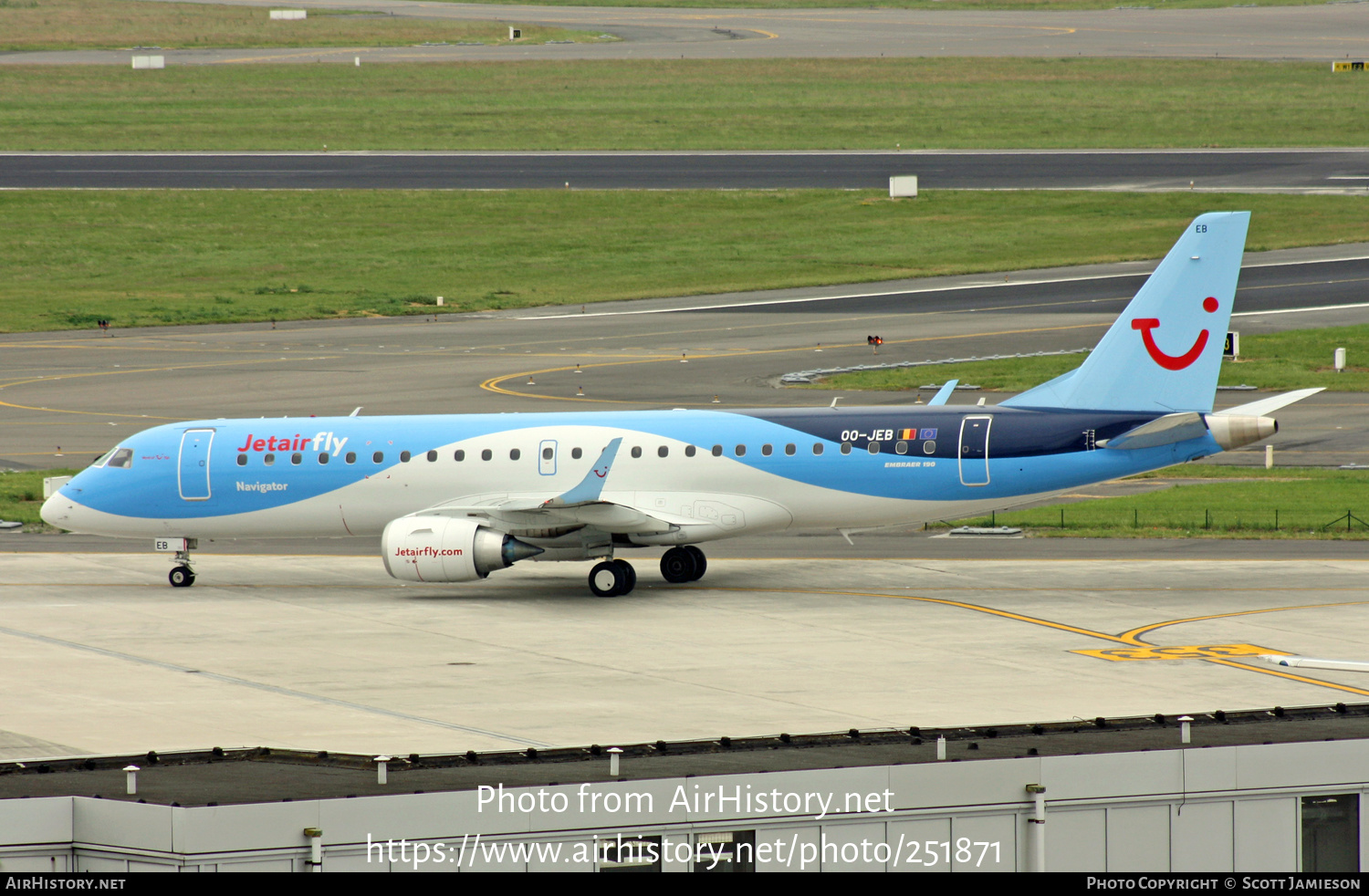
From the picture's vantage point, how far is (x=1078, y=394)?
38156 mm

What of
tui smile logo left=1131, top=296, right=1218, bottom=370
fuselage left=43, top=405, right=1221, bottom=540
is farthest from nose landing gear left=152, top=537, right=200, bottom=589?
tui smile logo left=1131, top=296, right=1218, bottom=370

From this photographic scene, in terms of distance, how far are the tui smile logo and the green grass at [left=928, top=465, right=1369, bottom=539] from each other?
9.11 metres

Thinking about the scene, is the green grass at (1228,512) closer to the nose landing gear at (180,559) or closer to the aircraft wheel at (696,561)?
the aircraft wheel at (696,561)

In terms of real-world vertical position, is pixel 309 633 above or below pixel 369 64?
below

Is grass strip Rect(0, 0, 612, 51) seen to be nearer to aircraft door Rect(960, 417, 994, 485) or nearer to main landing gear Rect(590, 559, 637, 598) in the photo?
main landing gear Rect(590, 559, 637, 598)

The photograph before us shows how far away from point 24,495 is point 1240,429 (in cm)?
3636

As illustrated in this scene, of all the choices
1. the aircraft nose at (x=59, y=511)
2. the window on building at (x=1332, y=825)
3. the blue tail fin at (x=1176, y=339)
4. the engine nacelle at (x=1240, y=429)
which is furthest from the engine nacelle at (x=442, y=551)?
the window on building at (x=1332, y=825)

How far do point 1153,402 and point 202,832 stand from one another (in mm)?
25957

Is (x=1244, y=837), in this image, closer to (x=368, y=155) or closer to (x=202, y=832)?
(x=202, y=832)

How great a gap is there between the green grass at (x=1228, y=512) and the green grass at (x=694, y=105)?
6681 centimetres

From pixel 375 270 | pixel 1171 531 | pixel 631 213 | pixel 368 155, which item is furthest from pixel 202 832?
pixel 368 155

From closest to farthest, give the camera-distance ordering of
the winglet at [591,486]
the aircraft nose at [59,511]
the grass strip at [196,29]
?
the winglet at [591,486] < the aircraft nose at [59,511] < the grass strip at [196,29]

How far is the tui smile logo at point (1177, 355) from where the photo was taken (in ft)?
124

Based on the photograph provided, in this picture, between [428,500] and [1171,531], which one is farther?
[1171,531]
